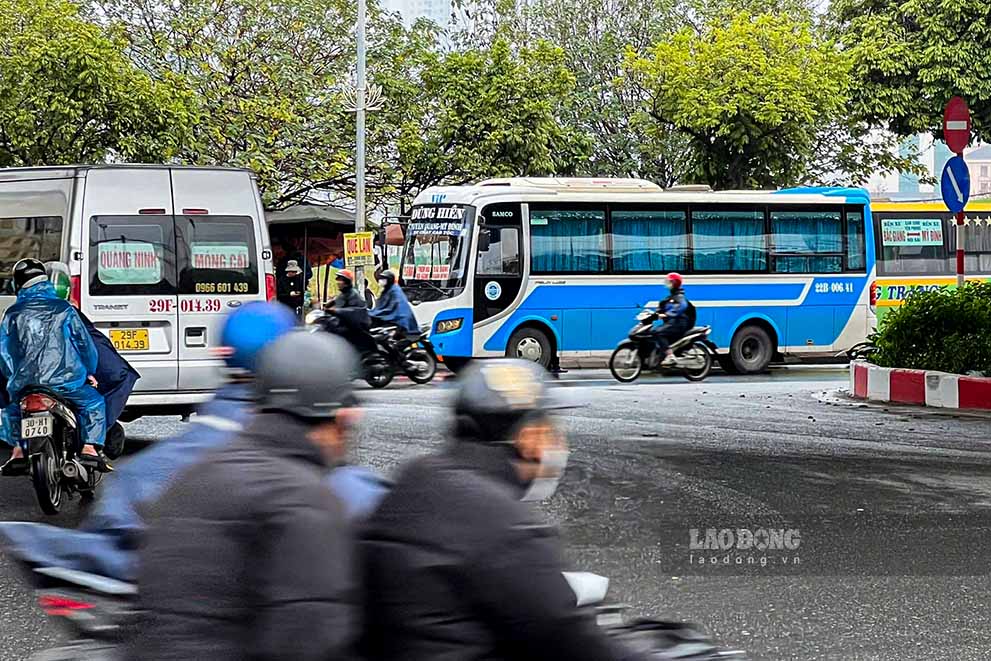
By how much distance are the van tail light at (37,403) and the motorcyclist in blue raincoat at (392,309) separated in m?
11.3

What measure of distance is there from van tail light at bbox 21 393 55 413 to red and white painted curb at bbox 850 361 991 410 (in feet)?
31.4

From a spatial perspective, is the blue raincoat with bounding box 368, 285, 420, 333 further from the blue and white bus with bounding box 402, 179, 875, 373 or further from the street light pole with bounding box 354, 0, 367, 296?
the street light pole with bounding box 354, 0, 367, 296

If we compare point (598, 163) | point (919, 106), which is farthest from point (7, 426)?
point (598, 163)

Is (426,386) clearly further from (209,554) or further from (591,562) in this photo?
(209,554)

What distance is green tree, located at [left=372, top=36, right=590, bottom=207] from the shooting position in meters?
33.8

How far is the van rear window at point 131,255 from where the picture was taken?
463 inches

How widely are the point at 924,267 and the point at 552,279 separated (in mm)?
8610

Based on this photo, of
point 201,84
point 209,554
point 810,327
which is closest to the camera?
point 209,554

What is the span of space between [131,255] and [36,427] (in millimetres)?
3334

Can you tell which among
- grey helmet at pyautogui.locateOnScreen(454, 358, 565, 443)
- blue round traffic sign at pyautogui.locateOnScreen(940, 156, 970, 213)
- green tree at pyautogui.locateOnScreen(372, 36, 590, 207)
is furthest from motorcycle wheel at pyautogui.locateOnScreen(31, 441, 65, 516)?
green tree at pyautogui.locateOnScreen(372, 36, 590, 207)

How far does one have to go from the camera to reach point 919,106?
26312 mm

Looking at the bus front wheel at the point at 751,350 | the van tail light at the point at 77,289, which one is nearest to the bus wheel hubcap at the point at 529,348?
the bus front wheel at the point at 751,350

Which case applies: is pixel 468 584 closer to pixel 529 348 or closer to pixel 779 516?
pixel 779 516

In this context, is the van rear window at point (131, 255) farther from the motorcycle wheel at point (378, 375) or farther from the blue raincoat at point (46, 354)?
the motorcycle wheel at point (378, 375)
